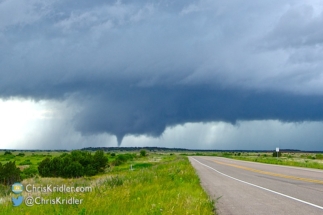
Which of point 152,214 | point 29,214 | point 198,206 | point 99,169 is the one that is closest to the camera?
point 152,214

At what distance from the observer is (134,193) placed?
14367mm

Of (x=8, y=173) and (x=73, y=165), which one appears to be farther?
(x=73, y=165)

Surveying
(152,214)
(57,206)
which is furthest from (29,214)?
(152,214)

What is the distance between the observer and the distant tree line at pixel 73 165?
74.1m

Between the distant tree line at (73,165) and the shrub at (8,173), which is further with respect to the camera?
the distant tree line at (73,165)

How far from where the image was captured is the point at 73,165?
7638 centimetres

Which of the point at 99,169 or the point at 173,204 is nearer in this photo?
the point at 173,204

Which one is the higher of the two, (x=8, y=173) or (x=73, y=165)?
(x=73, y=165)

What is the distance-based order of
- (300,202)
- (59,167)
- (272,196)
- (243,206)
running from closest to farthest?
(243,206) → (300,202) → (272,196) → (59,167)

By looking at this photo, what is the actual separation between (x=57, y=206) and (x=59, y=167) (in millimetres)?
66158

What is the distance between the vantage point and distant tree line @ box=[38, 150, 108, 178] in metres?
74.1

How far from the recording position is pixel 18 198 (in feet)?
43.5

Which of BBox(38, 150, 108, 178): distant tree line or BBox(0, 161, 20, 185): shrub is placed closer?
BBox(0, 161, 20, 185): shrub

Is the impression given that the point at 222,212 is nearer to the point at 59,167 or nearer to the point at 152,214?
the point at 152,214
